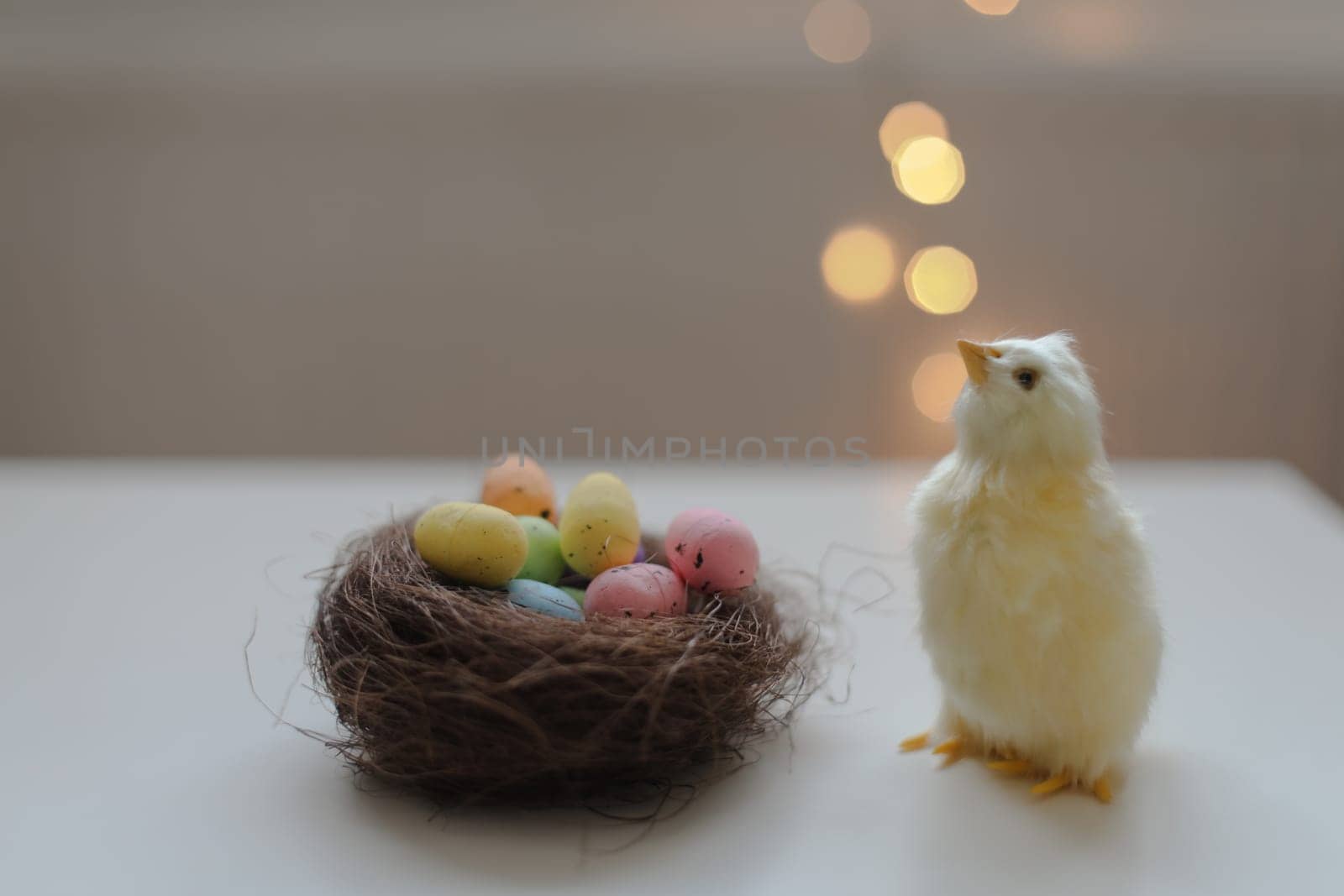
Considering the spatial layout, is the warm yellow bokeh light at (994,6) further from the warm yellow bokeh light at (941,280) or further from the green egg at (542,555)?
the green egg at (542,555)

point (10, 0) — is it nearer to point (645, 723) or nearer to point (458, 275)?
point (458, 275)

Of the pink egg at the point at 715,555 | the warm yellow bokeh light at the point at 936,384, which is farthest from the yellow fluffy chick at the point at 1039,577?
the warm yellow bokeh light at the point at 936,384

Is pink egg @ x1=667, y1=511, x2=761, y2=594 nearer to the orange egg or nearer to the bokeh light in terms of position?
the orange egg

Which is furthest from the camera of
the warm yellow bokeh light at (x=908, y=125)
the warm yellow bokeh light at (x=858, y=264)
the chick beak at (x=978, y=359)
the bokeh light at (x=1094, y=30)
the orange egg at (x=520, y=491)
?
the warm yellow bokeh light at (x=858, y=264)

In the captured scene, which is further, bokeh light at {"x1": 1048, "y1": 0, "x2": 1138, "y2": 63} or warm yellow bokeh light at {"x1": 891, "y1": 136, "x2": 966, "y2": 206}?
warm yellow bokeh light at {"x1": 891, "y1": 136, "x2": 966, "y2": 206}

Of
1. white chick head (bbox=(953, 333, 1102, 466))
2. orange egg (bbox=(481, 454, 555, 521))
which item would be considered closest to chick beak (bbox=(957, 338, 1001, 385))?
white chick head (bbox=(953, 333, 1102, 466))

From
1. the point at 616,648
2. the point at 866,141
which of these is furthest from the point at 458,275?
the point at 616,648

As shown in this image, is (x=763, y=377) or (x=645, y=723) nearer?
(x=645, y=723)
